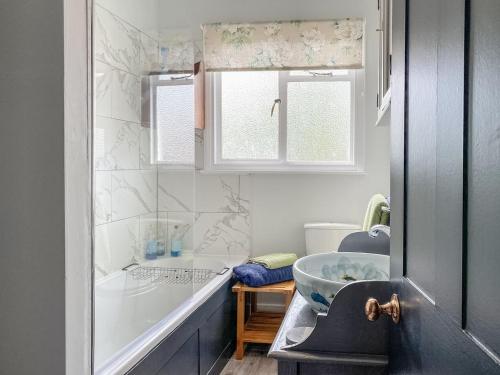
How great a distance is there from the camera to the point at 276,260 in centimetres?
320

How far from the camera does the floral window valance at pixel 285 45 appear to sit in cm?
333

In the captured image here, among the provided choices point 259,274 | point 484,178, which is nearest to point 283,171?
point 259,274

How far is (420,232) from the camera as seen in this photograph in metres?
0.87

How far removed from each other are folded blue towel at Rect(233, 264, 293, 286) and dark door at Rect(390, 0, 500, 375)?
2050 millimetres

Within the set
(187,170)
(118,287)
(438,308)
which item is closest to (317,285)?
(438,308)

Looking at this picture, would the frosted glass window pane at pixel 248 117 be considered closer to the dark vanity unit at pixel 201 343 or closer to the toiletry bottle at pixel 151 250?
the toiletry bottle at pixel 151 250

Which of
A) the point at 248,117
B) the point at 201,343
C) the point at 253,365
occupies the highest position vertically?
the point at 248,117

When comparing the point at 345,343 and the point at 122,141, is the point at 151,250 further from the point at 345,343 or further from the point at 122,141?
the point at 345,343

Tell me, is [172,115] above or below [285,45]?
below

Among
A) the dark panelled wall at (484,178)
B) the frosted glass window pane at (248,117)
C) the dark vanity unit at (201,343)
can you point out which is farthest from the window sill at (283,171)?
the dark panelled wall at (484,178)
